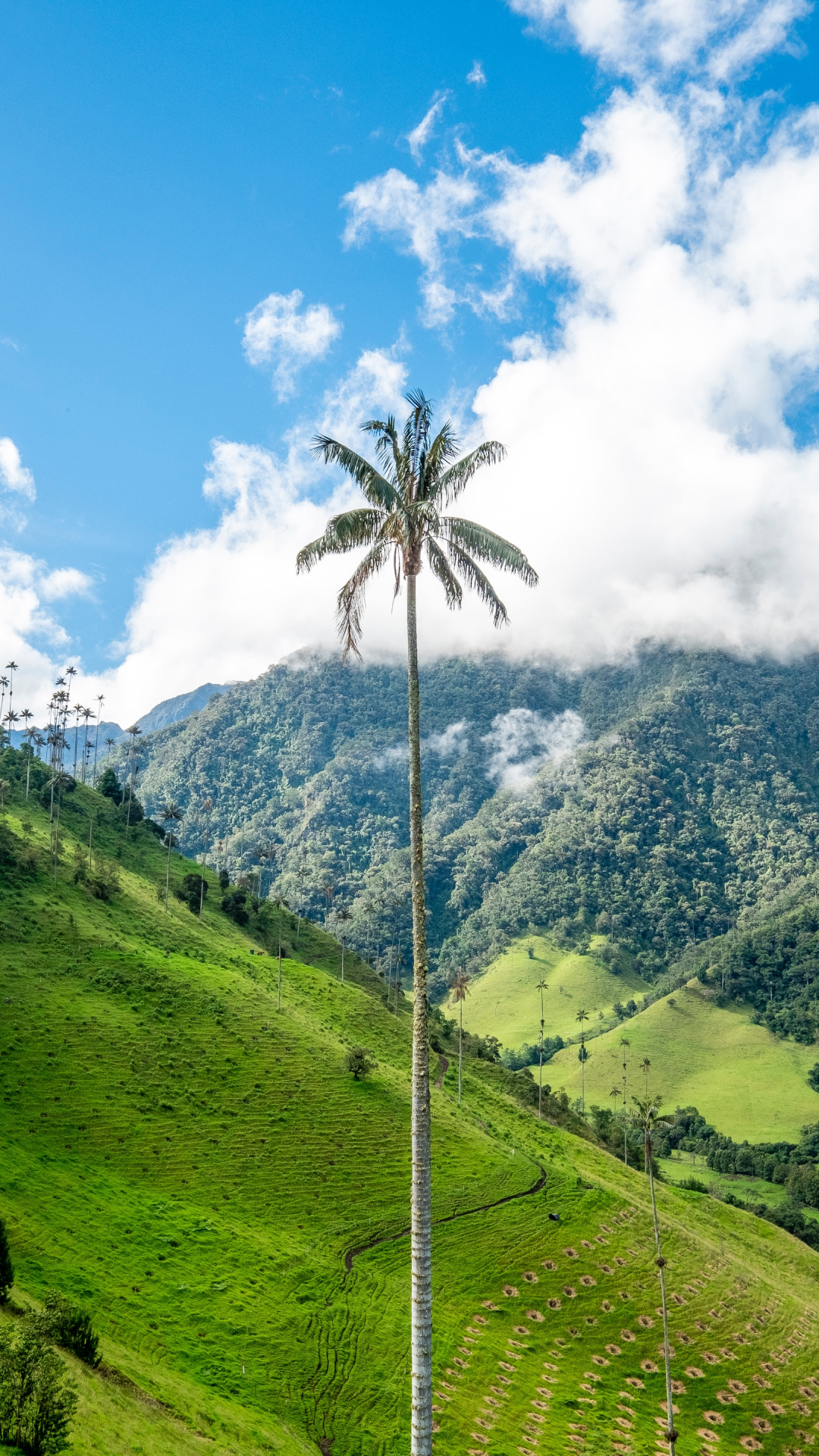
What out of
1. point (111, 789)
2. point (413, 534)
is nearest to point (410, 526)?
point (413, 534)

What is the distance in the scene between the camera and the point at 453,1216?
62.9 m

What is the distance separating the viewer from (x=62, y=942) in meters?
80.9

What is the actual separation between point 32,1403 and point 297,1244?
35635mm

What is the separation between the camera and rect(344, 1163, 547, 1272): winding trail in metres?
55.3

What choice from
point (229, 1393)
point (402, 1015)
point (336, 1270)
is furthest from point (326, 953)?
point (229, 1393)

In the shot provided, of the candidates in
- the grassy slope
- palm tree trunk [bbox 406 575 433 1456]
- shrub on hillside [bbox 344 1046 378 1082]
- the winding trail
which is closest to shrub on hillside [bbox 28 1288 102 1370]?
the grassy slope

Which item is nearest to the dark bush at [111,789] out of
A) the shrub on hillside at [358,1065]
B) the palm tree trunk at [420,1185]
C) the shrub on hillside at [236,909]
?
the shrub on hillside at [236,909]

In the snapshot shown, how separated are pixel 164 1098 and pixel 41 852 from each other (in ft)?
139

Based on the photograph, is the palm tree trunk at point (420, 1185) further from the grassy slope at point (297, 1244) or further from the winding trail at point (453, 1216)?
the winding trail at point (453, 1216)

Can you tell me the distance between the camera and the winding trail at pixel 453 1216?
181 ft

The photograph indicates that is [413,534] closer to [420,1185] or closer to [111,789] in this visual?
[420,1185]

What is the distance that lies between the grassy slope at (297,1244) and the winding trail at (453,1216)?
491 mm

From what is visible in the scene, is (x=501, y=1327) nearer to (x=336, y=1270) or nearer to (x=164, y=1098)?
(x=336, y=1270)

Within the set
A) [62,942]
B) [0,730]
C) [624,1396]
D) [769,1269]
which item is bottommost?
[769,1269]
